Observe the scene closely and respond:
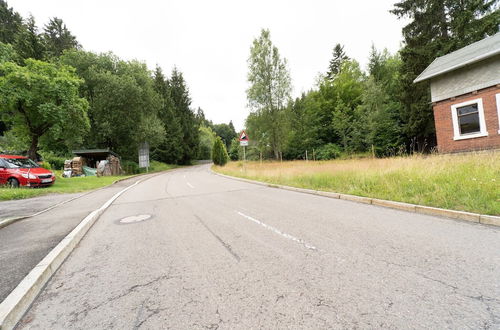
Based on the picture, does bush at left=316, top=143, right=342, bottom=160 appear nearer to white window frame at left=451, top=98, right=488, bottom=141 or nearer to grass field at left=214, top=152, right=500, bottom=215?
white window frame at left=451, top=98, right=488, bottom=141

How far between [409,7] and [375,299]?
27428 mm

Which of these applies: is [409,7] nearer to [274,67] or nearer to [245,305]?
[274,67]

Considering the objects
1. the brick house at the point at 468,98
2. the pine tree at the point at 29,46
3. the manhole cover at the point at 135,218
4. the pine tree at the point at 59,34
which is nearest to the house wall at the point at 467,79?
the brick house at the point at 468,98

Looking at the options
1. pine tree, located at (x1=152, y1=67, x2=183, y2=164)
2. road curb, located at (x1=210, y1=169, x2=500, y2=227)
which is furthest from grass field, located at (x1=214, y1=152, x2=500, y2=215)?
pine tree, located at (x1=152, y1=67, x2=183, y2=164)

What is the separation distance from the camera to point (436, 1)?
19.1 meters

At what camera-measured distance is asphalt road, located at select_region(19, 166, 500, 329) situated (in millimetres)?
2008

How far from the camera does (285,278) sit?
2639 millimetres

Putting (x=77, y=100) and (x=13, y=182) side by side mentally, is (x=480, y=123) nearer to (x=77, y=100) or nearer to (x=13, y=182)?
(x=13, y=182)

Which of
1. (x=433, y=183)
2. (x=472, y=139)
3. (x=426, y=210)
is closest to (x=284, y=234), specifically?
(x=426, y=210)

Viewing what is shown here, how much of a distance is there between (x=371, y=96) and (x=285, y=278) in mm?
27113

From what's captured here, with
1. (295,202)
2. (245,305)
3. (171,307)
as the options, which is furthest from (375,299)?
(295,202)

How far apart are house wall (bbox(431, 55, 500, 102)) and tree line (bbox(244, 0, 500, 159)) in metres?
4.69

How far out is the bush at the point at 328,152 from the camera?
28122 millimetres

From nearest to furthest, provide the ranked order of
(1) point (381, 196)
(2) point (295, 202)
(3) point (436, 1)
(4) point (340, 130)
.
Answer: (1) point (381, 196) → (2) point (295, 202) → (3) point (436, 1) → (4) point (340, 130)
